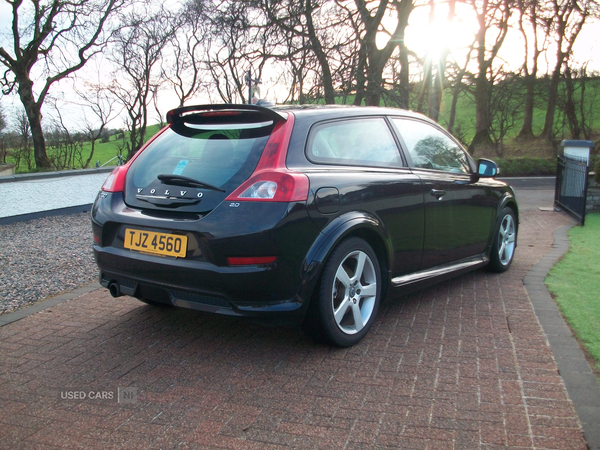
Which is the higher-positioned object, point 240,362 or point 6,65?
point 6,65

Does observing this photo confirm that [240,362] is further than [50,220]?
No

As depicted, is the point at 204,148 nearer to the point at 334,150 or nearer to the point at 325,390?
the point at 334,150

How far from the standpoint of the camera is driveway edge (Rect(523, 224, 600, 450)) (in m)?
2.78

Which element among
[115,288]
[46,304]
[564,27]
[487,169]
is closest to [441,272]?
[487,169]

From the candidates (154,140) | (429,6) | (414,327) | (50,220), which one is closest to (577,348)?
(414,327)

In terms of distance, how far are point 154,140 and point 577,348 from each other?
3.29 meters

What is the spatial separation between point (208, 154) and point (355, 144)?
3.60 ft

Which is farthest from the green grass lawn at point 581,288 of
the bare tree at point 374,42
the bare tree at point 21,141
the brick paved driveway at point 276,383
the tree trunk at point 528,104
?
the tree trunk at point 528,104

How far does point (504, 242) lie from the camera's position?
5988mm

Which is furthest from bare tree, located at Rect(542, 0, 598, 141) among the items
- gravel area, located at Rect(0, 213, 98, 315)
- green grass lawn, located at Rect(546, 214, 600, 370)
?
gravel area, located at Rect(0, 213, 98, 315)

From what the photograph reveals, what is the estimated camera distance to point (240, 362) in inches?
138

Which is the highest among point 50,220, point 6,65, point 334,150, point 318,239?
point 6,65

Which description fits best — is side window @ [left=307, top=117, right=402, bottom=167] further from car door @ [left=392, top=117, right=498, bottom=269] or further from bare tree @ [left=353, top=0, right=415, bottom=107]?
bare tree @ [left=353, top=0, right=415, bottom=107]

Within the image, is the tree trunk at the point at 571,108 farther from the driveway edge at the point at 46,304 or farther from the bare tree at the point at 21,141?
the driveway edge at the point at 46,304
